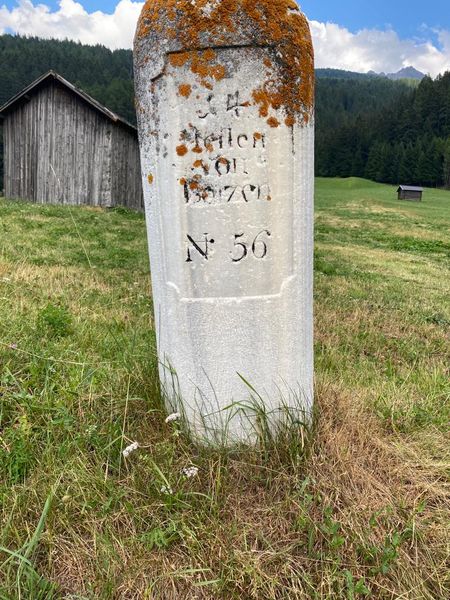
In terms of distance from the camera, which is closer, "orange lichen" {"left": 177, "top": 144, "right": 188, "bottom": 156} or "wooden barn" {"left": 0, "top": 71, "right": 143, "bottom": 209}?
"orange lichen" {"left": 177, "top": 144, "right": 188, "bottom": 156}

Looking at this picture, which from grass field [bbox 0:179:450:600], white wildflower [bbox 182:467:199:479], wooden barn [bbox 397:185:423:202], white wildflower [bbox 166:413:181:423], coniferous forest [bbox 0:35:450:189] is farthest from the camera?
coniferous forest [bbox 0:35:450:189]

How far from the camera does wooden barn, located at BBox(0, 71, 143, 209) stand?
20.5 meters

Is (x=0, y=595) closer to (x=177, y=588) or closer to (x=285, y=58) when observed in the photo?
(x=177, y=588)

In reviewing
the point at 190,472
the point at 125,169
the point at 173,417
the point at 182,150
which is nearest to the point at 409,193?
the point at 125,169

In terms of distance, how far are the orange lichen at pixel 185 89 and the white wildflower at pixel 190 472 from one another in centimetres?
180

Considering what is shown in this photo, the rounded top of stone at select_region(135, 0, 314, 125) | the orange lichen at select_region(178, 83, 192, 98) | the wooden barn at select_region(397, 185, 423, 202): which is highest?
the wooden barn at select_region(397, 185, 423, 202)

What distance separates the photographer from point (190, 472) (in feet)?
7.70

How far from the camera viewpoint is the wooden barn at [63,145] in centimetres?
2050

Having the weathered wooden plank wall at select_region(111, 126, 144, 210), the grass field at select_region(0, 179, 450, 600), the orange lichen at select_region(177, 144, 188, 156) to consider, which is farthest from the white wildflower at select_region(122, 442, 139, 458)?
the weathered wooden plank wall at select_region(111, 126, 144, 210)

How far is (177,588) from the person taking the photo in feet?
6.58

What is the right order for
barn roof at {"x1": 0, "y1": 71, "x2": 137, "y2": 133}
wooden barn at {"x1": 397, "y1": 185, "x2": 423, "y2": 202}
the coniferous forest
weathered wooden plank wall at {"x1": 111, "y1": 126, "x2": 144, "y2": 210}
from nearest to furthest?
1. barn roof at {"x1": 0, "y1": 71, "x2": 137, "y2": 133}
2. weathered wooden plank wall at {"x1": 111, "y1": 126, "x2": 144, "y2": 210}
3. wooden barn at {"x1": 397, "y1": 185, "x2": 423, "y2": 202}
4. the coniferous forest

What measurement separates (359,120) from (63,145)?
101478 mm

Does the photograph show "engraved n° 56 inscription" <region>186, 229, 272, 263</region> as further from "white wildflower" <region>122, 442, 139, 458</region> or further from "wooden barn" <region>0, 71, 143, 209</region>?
"wooden barn" <region>0, 71, 143, 209</region>

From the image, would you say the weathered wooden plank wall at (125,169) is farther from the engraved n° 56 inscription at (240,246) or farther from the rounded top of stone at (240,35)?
the engraved n° 56 inscription at (240,246)
